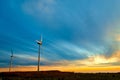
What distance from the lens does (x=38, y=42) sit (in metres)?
84.6

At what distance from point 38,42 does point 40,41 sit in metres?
0.81

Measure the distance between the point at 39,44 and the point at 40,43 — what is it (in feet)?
1.69

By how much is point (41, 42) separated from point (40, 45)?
1.88m

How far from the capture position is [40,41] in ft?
278

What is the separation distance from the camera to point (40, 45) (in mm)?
83375

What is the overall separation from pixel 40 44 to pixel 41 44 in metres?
0.86

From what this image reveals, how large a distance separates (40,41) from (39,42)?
0.68 metres

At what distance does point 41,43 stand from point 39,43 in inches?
28.6

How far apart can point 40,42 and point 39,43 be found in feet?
1.65

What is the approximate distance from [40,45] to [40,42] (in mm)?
1572

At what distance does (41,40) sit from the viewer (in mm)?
85375

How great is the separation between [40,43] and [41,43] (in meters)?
0.49

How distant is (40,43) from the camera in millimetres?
84312

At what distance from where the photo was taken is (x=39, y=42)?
277 ft
